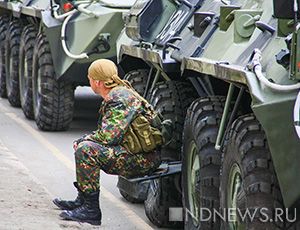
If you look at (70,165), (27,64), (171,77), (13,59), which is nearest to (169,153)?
(171,77)

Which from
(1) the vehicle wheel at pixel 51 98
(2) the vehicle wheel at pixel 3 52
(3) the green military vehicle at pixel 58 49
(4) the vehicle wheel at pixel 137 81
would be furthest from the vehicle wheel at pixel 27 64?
(4) the vehicle wheel at pixel 137 81

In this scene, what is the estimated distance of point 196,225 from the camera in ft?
29.5

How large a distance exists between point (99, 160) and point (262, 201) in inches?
91.6

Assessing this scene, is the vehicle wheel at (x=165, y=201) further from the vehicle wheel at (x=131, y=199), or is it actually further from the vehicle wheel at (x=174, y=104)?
the vehicle wheel at (x=131, y=199)

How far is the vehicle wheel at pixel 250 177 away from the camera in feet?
23.9

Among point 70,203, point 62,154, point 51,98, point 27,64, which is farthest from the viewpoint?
point 27,64

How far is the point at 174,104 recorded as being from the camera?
10.1 metres

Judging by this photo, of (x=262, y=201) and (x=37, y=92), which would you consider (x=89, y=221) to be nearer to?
(x=262, y=201)

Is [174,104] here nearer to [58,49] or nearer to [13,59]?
[58,49]

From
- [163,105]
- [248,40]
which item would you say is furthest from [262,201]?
[163,105]

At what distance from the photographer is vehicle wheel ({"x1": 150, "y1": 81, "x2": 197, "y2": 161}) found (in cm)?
995

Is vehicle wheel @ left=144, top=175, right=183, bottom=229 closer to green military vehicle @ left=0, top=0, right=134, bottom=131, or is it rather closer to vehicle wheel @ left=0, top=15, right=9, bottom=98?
green military vehicle @ left=0, top=0, right=134, bottom=131

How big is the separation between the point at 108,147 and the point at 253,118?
185 cm

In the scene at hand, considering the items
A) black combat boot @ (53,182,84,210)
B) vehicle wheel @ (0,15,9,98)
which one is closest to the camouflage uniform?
black combat boot @ (53,182,84,210)
